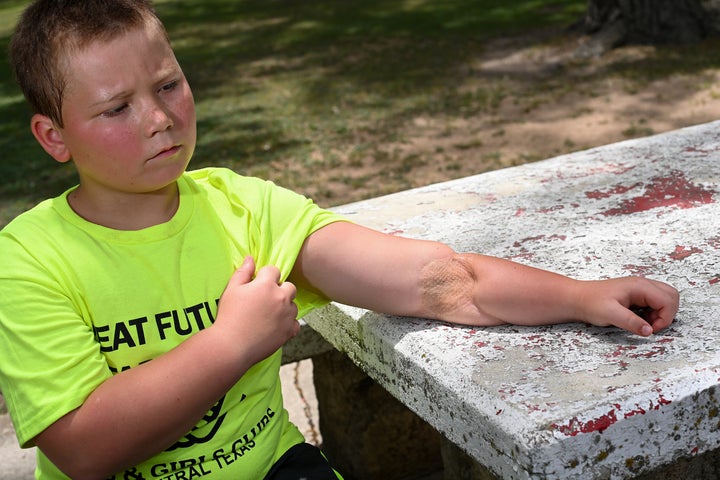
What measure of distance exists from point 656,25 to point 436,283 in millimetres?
6282

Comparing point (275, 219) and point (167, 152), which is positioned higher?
point (167, 152)

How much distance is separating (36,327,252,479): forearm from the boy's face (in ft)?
1.01

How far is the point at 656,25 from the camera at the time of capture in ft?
24.1

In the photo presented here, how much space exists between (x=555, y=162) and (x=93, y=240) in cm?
145

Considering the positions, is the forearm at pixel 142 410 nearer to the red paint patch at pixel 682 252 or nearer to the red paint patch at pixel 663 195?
the red paint patch at pixel 682 252

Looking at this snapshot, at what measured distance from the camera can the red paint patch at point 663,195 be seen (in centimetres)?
216

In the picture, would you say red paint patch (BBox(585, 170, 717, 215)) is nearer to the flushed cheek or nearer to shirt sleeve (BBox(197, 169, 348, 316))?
shirt sleeve (BBox(197, 169, 348, 316))

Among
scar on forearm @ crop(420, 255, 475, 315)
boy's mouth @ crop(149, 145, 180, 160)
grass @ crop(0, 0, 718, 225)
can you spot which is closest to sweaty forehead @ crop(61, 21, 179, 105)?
boy's mouth @ crop(149, 145, 180, 160)

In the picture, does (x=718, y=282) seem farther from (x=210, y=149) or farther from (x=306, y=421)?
(x=210, y=149)

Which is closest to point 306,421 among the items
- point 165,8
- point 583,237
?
point 583,237

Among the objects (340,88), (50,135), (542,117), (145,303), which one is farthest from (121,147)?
(340,88)

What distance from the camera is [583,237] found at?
2.04 meters

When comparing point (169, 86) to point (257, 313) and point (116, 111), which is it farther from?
point (257, 313)

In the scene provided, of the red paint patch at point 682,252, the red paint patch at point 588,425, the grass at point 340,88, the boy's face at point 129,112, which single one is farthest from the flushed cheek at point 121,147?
the grass at point 340,88
